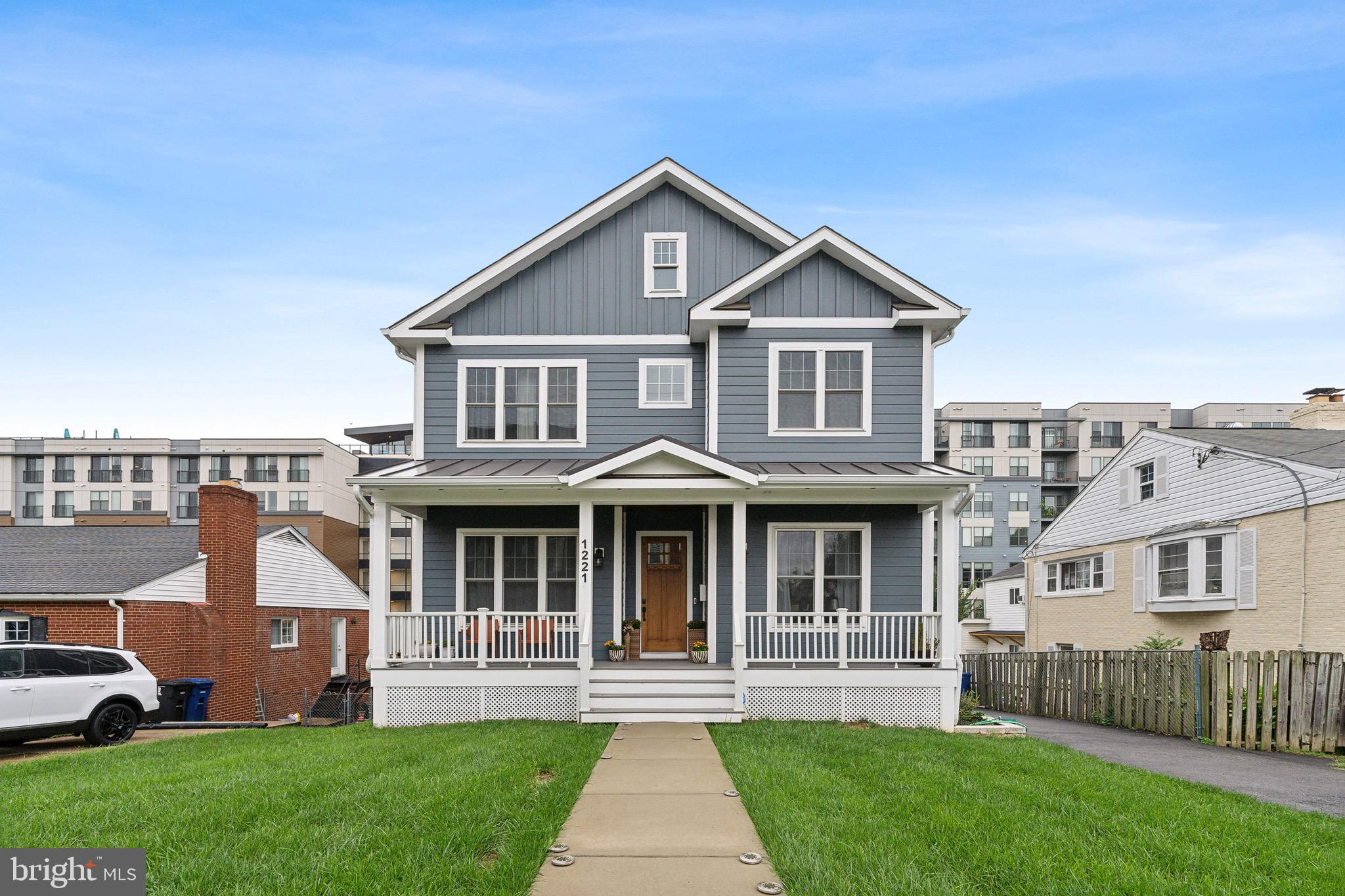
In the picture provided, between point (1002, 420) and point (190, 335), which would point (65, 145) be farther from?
point (1002, 420)

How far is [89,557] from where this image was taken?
67.6 feet

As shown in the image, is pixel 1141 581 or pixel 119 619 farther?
pixel 1141 581

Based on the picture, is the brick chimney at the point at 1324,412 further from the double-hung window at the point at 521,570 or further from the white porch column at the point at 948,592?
the double-hung window at the point at 521,570

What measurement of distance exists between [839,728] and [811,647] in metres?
2.40

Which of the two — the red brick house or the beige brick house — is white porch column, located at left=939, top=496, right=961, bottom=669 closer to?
the beige brick house

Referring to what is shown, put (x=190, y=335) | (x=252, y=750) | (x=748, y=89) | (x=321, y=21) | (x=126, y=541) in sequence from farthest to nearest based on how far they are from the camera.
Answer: (x=190, y=335), (x=126, y=541), (x=748, y=89), (x=321, y=21), (x=252, y=750)

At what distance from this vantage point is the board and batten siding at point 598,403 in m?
15.0

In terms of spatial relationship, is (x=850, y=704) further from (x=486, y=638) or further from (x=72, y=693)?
(x=72, y=693)

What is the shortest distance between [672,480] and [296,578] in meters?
17.0

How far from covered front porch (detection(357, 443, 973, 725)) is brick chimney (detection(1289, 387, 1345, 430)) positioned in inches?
553

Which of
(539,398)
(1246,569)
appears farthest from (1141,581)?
(539,398)

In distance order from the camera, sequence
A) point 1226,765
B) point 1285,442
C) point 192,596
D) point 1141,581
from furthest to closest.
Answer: point 1141,581 → point 192,596 → point 1285,442 → point 1226,765

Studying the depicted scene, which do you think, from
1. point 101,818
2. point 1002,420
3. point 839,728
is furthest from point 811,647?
point 1002,420

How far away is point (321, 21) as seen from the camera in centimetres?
1381
